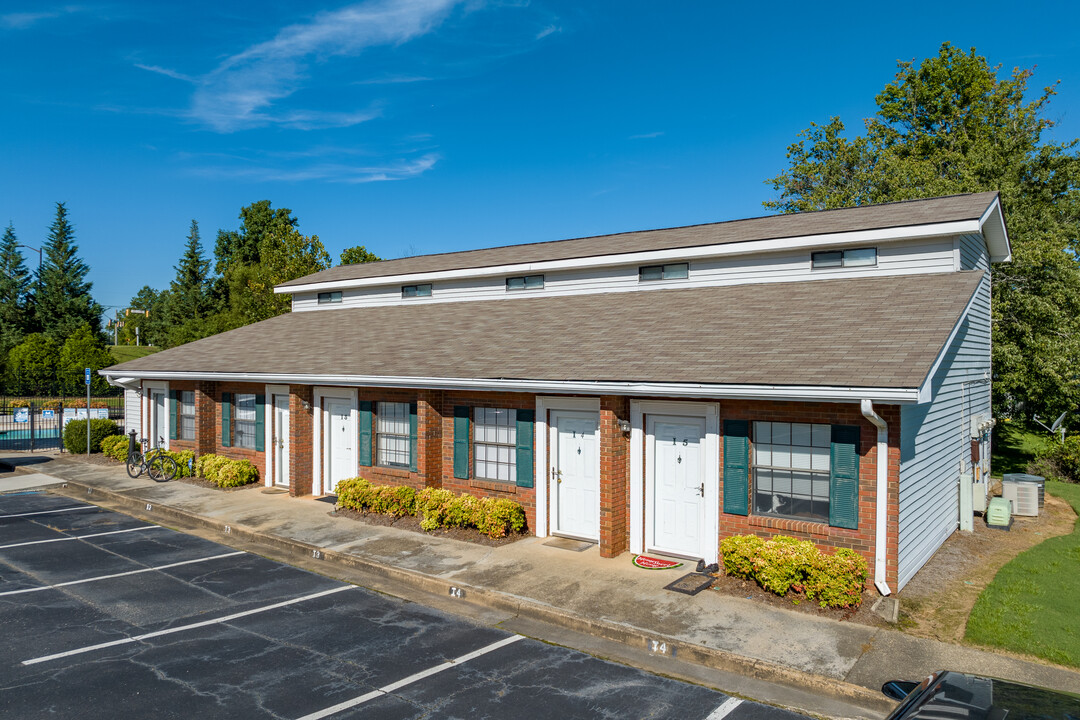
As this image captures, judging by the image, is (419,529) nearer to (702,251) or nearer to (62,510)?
(702,251)

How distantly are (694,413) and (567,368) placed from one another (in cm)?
239

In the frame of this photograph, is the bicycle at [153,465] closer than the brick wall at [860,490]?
No

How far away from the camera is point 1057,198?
2309 centimetres

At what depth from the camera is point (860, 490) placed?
913cm

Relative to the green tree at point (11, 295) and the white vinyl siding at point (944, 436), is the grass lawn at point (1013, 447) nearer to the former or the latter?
the white vinyl siding at point (944, 436)

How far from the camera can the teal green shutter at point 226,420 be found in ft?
60.5

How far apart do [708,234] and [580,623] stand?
1100 centimetres

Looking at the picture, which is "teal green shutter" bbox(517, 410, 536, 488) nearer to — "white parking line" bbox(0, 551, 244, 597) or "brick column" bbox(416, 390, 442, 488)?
"brick column" bbox(416, 390, 442, 488)

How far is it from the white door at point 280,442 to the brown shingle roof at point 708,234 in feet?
18.7

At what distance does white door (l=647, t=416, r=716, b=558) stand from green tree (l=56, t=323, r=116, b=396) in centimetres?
4280

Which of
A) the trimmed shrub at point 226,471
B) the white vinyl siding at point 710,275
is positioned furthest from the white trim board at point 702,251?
the trimmed shrub at point 226,471

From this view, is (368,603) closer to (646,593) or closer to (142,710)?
(142,710)

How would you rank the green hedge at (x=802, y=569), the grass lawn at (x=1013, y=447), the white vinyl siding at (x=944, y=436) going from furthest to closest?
the grass lawn at (x=1013, y=447) → the white vinyl siding at (x=944, y=436) → the green hedge at (x=802, y=569)

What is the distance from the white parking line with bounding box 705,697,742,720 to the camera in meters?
6.29
